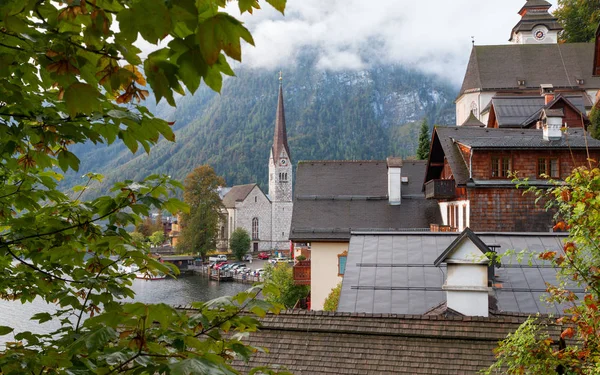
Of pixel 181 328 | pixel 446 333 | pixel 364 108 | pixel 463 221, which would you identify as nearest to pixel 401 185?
pixel 463 221

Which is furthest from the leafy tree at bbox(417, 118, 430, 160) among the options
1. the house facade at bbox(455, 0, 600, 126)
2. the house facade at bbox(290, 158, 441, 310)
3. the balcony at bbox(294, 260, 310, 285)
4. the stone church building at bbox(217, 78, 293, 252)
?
the stone church building at bbox(217, 78, 293, 252)

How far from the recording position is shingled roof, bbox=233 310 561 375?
5754 millimetres

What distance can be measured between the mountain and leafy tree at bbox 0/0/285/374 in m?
127

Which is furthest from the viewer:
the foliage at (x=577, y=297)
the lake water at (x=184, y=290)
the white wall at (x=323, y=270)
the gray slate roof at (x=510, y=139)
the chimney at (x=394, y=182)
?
the lake water at (x=184, y=290)

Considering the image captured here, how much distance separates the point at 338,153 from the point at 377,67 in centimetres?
5439

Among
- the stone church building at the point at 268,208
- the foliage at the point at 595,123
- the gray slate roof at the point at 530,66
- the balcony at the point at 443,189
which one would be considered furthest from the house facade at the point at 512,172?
the stone church building at the point at 268,208

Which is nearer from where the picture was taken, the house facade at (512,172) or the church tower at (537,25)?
the house facade at (512,172)

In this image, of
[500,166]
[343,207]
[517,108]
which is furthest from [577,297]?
[517,108]

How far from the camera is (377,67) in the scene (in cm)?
19650

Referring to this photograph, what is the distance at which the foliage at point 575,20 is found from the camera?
4609 centimetres

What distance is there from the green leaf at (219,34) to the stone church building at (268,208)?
7465 centimetres

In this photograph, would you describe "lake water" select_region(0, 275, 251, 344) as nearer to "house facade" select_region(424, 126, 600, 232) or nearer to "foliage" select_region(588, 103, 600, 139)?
"house facade" select_region(424, 126, 600, 232)

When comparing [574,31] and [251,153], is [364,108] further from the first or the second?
[574,31]

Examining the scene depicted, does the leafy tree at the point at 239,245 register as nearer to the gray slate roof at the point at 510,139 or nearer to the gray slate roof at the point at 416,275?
the gray slate roof at the point at 510,139
